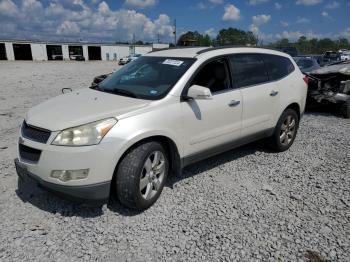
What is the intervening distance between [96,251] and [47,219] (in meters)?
0.80

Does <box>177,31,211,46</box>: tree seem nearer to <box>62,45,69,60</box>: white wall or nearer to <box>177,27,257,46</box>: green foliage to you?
<box>177,27,257,46</box>: green foliage

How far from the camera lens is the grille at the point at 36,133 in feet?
10.00

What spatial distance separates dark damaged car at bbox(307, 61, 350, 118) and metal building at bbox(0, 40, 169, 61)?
175 ft

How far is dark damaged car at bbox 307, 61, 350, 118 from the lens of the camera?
829cm

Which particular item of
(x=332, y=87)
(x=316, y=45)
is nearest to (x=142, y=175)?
(x=332, y=87)

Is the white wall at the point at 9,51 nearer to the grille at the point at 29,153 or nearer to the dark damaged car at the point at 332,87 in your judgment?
the dark damaged car at the point at 332,87

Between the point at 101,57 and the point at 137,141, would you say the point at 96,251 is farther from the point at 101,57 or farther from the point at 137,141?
the point at 101,57

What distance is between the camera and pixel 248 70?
14.9 ft

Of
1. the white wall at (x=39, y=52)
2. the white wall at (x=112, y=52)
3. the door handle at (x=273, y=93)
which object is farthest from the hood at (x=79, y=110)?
the white wall at (x=112, y=52)

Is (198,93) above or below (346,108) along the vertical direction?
above

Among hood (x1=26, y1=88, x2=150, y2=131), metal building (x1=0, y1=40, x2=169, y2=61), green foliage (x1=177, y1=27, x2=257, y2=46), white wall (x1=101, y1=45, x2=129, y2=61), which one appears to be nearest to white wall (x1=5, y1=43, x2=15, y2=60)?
metal building (x1=0, y1=40, x2=169, y2=61)

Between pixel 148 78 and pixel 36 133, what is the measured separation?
1.56m

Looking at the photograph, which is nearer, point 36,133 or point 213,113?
point 36,133

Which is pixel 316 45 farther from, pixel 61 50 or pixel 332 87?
pixel 332 87
